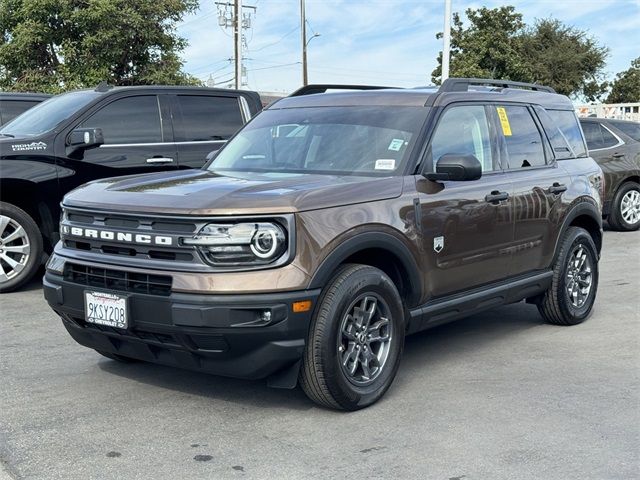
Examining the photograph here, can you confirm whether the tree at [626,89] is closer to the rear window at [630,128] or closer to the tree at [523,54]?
the tree at [523,54]

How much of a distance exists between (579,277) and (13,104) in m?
7.16

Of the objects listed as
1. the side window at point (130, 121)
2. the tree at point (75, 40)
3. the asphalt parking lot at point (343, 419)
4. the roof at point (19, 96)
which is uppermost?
the tree at point (75, 40)

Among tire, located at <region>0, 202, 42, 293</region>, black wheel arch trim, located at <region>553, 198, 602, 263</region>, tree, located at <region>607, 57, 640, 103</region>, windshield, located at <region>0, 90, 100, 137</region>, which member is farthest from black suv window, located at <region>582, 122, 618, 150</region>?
tree, located at <region>607, 57, 640, 103</region>

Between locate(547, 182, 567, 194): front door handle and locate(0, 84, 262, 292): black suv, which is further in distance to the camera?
locate(0, 84, 262, 292): black suv

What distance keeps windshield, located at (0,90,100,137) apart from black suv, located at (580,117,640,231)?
7748mm

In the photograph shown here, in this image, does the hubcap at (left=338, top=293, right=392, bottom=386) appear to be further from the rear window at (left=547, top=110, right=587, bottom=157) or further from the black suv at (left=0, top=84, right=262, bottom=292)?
the black suv at (left=0, top=84, right=262, bottom=292)

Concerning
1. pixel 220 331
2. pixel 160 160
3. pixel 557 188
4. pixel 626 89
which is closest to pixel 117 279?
pixel 220 331

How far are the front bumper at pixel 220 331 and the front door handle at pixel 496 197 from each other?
181 centimetres

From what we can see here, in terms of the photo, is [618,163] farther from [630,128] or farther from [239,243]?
[239,243]

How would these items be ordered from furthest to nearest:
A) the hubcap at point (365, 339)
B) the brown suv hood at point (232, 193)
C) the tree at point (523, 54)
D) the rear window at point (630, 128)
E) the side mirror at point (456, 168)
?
the tree at point (523, 54), the rear window at point (630, 128), the side mirror at point (456, 168), the hubcap at point (365, 339), the brown suv hood at point (232, 193)

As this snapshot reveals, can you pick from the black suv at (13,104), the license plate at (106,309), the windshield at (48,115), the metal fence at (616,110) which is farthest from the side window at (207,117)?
the metal fence at (616,110)

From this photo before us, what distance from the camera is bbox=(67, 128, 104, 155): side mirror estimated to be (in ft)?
24.9

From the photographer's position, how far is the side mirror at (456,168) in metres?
4.84

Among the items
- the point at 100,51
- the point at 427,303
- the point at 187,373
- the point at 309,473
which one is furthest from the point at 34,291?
the point at 100,51
